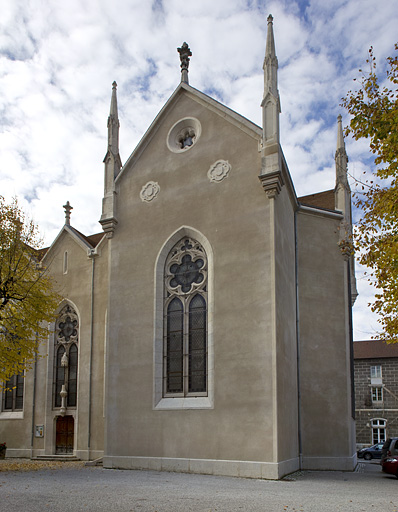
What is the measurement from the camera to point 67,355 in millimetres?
27250

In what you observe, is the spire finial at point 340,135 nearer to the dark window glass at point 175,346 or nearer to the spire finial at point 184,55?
the spire finial at point 184,55

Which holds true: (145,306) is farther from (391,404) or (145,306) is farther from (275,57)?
(391,404)

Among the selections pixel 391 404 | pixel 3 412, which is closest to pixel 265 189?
pixel 3 412

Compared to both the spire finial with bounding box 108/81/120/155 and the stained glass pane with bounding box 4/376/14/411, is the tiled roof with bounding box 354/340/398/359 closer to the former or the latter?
the stained glass pane with bounding box 4/376/14/411

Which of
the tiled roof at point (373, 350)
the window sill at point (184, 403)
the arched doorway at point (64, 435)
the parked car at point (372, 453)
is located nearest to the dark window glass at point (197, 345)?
the window sill at point (184, 403)

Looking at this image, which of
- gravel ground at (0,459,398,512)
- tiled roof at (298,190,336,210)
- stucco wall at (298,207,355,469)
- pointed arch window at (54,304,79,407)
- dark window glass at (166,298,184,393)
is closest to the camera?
gravel ground at (0,459,398,512)

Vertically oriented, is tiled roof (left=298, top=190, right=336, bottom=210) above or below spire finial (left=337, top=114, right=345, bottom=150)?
below

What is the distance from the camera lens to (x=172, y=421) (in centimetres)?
1892

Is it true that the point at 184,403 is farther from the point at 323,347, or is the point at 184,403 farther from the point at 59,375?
the point at 59,375

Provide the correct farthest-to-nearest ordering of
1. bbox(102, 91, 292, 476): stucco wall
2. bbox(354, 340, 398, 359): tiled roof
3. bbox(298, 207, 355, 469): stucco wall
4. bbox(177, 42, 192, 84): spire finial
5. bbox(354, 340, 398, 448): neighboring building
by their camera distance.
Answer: bbox(354, 340, 398, 359): tiled roof
bbox(354, 340, 398, 448): neighboring building
bbox(177, 42, 192, 84): spire finial
bbox(298, 207, 355, 469): stucco wall
bbox(102, 91, 292, 476): stucco wall

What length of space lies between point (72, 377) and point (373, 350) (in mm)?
32281

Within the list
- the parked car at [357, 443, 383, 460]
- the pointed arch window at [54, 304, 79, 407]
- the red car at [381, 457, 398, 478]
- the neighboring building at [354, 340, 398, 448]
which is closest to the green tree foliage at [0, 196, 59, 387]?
the pointed arch window at [54, 304, 79, 407]

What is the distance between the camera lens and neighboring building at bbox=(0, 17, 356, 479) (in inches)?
701

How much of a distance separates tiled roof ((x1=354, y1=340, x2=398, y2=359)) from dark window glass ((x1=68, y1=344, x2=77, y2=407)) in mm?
30724
